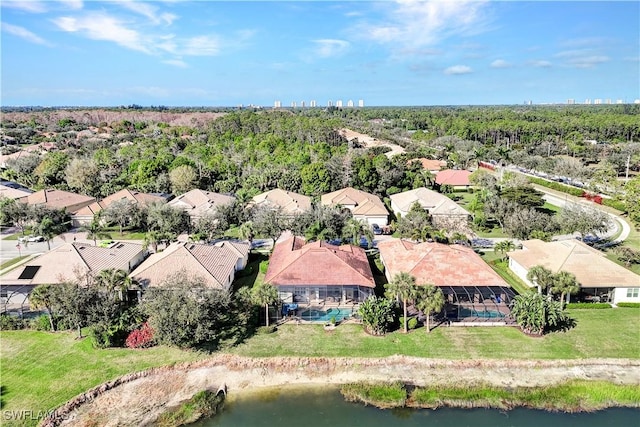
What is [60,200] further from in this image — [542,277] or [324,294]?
[542,277]

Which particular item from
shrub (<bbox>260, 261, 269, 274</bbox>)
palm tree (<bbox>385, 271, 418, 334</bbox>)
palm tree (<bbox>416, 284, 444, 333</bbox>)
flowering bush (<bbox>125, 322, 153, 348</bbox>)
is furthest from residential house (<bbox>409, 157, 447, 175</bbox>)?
flowering bush (<bbox>125, 322, 153, 348</bbox>)

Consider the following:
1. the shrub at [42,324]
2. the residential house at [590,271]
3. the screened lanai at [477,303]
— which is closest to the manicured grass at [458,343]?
the screened lanai at [477,303]

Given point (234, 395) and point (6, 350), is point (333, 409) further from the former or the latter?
point (6, 350)

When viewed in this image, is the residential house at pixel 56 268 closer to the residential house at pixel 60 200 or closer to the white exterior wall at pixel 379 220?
the residential house at pixel 60 200

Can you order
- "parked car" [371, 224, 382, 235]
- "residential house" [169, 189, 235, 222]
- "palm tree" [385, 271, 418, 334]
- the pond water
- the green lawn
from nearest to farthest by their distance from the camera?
the pond water < the green lawn < "palm tree" [385, 271, 418, 334] < "parked car" [371, 224, 382, 235] < "residential house" [169, 189, 235, 222]

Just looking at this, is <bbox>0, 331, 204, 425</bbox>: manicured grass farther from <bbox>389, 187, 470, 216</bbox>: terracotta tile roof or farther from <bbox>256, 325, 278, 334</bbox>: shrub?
<bbox>389, 187, 470, 216</bbox>: terracotta tile roof
